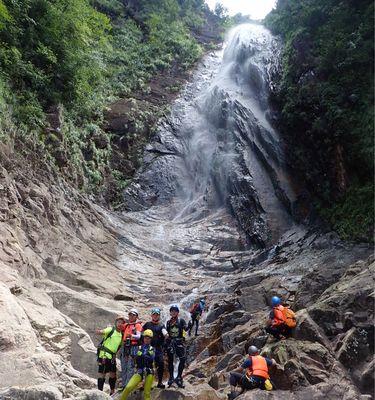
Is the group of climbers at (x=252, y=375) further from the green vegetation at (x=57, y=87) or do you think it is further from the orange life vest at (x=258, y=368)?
the green vegetation at (x=57, y=87)

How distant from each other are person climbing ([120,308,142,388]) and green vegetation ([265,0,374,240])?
10.7 meters

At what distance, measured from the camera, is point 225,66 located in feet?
113

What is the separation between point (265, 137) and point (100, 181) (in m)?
9.71

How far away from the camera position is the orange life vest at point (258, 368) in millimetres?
8258

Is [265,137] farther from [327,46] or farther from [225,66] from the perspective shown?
[225,66]

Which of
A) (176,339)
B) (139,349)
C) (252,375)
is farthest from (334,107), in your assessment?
(139,349)

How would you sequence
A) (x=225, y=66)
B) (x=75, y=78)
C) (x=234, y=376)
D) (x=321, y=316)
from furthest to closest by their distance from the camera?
(x=225, y=66), (x=75, y=78), (x=321, y=316), (x=234, y=376)

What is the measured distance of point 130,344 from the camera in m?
8.66

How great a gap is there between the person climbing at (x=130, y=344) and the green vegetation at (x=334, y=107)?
10.7 m

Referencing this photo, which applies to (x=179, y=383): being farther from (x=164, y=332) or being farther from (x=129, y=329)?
(x=129, y=329)

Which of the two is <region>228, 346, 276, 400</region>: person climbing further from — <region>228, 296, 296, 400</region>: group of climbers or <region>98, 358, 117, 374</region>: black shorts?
<region>98, 358, 117, 374</region>: black shorts

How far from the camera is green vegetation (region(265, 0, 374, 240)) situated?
1792 centimetres

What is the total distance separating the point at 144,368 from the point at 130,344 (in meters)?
0.67

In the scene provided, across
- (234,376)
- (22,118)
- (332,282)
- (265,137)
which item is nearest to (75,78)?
(22,118)
